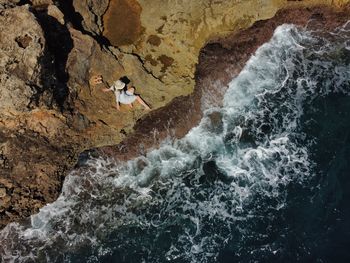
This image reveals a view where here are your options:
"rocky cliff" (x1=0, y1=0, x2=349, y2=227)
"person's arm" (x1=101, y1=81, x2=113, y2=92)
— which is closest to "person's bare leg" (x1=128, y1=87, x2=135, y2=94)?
"rocky cliff" (x1=0, y1=0, x2=349, y2=227)

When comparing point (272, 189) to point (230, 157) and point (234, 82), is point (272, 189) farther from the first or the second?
point (234, 82)

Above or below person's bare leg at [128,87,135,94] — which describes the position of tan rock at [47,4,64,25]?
above

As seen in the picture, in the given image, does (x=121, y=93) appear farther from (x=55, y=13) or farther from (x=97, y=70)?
(x=55, y=13)

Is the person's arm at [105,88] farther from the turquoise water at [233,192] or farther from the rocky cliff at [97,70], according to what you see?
the turquoise water at [233,192]

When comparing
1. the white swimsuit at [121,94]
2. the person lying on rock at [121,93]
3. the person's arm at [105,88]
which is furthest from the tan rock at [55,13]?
the white swimsuit at [121,94]

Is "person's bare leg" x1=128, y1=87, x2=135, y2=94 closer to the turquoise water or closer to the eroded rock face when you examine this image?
the turquoise water
